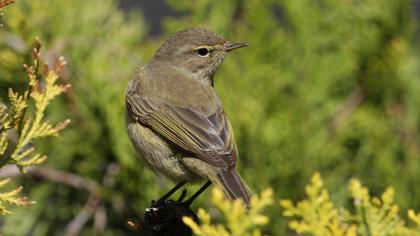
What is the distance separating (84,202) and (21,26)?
1.13 m

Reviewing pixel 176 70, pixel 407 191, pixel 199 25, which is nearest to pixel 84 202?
pixel 176 70

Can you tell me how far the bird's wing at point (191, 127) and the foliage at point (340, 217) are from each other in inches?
39.4

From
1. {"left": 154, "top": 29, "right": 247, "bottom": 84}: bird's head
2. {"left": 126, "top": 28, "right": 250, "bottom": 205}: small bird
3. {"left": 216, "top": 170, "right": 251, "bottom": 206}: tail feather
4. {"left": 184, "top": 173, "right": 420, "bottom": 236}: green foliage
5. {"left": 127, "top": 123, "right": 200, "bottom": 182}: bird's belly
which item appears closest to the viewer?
{"left": 184, "top": 173, "right": 420, "bottom": 236}: green foliage

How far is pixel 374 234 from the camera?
270 centimetres

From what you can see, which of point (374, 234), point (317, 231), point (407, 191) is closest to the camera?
point (317, 231)

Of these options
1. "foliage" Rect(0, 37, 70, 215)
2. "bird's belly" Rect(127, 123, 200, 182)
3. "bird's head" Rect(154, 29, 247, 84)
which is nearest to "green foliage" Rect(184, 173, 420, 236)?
"foliage" Rect(0, 37, 70, 215)

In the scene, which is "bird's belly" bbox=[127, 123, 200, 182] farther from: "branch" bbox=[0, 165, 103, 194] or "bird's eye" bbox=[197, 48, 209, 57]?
"bird's eye" bbox=[197, 48, 209, 57]

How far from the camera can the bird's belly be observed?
398 cm

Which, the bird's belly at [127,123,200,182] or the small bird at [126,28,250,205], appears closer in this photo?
the small bird at [126,28,250,205]

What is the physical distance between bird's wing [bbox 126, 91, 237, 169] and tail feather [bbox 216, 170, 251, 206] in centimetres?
6

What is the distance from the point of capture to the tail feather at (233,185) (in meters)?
3.30

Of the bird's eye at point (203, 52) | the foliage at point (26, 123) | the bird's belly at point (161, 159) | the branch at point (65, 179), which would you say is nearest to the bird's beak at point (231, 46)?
the bird's eye at point (203, 52)

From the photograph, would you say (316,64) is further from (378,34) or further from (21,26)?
(21,26)

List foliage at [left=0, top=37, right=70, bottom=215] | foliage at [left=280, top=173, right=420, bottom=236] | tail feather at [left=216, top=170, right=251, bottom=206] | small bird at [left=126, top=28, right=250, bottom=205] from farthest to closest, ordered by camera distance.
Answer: small bird at [left=126, top=28, right=250, bottom=205]
tail feather at [left=216, top=170, right=251, bottom=206]
foliage at [left=0, top=37, right=70, bottom=215]
foliage at [left=280, top=173, right=420, bottom=236]
